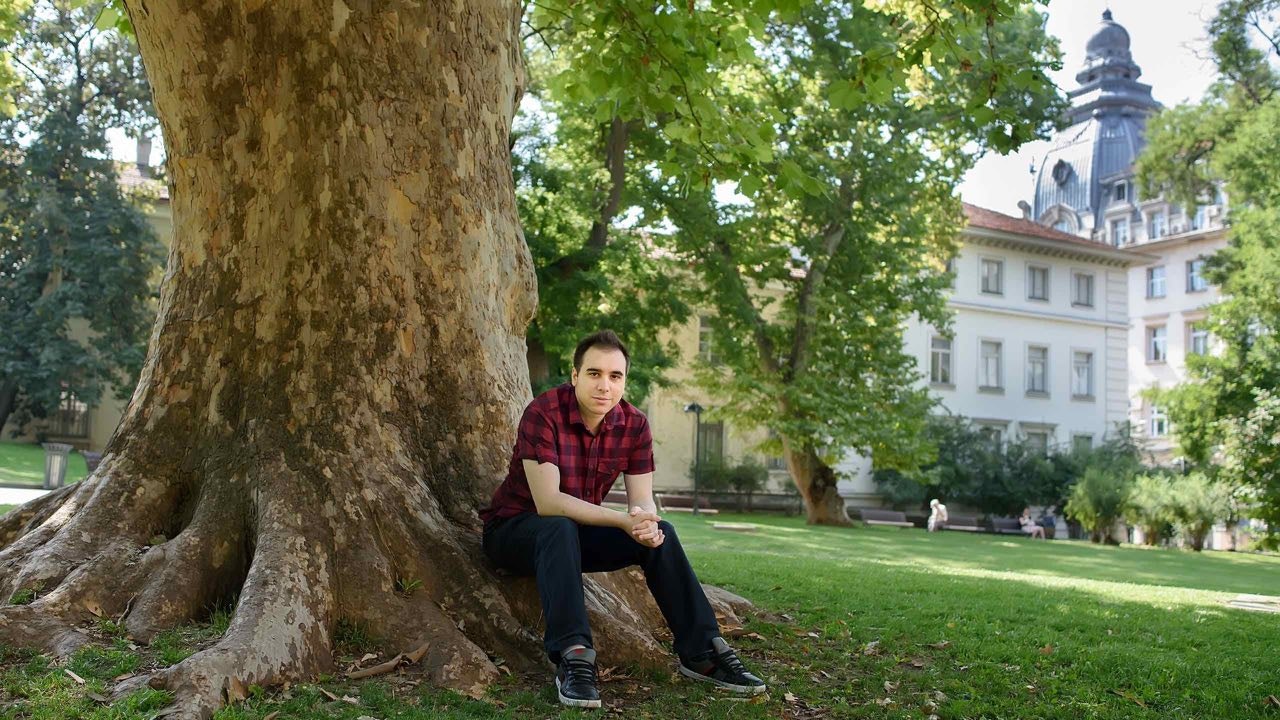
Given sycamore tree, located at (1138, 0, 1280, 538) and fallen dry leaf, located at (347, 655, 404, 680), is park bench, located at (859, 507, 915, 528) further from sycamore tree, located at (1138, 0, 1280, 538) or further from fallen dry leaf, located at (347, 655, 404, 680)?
fallen dry leaf, located at (347, 655, 404, 680)

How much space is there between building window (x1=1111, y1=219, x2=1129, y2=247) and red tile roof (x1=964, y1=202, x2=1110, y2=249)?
56.5 feet

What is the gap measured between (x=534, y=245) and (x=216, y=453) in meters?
20.0

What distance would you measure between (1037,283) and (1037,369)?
3784 mm

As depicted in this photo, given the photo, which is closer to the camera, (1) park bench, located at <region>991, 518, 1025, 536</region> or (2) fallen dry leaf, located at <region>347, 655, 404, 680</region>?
(2) fallen dry leaf, located at <region>347, 655, 404, 680</region>

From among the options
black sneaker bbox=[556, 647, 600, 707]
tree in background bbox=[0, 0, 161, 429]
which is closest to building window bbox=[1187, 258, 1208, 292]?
tree in background bbox=[0, 0, 161, 429]

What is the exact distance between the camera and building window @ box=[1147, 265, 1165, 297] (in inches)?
2427

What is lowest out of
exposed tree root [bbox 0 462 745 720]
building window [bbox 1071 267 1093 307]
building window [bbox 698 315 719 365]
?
exposed tree root [bbox 0 462 745 720]

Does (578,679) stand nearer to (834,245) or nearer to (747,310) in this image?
(747,310)

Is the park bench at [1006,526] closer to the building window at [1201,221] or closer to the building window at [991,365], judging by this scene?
the building window at [991,365]

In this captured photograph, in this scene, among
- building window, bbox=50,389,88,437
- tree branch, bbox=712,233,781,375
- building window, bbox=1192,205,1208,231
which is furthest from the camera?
building window, bbox=1192,205,1208,231

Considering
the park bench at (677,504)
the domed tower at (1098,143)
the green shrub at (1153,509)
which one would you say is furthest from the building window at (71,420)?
the domed tower at (1098,143)

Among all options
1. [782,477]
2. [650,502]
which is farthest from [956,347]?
[650,502]

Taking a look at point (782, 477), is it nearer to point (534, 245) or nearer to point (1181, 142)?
point (1181, 142)

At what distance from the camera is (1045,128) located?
2861 centimetres
